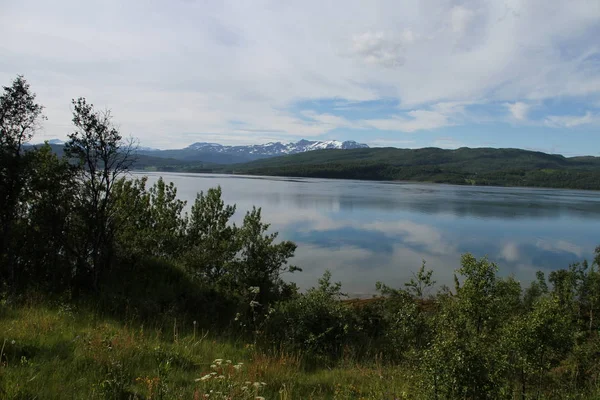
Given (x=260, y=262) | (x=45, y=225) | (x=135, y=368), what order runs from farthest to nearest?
(x=260, y=262), (x=45, y=225), (x=135, y=368)

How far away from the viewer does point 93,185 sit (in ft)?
31.7

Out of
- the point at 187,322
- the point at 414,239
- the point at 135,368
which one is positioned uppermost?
the point at 135,368

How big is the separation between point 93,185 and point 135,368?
6.37m

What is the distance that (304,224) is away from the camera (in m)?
52.6

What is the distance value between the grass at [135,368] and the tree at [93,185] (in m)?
2.52

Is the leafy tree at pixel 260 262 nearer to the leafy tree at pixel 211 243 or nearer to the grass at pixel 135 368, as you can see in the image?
the leafy tree at pixel 211 243

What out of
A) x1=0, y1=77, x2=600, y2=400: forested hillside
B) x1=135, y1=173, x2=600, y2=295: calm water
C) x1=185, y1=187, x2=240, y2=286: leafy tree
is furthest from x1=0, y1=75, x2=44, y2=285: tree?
x1=135, y1=173, x2=600, y2=295: calm water

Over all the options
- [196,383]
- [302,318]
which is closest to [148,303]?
[302,318]

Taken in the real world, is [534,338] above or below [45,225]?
below

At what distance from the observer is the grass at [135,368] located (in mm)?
3982

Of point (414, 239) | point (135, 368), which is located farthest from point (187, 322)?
point (414, 239)

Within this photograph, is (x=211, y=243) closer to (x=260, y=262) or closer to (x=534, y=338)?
(x=260, y=262)

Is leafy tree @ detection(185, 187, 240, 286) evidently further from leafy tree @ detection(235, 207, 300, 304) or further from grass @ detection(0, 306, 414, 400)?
grass @ detection(0, 306, 414, 400)

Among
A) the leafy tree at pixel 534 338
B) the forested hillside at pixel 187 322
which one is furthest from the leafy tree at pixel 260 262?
the leafy tree at pixel 534 338
